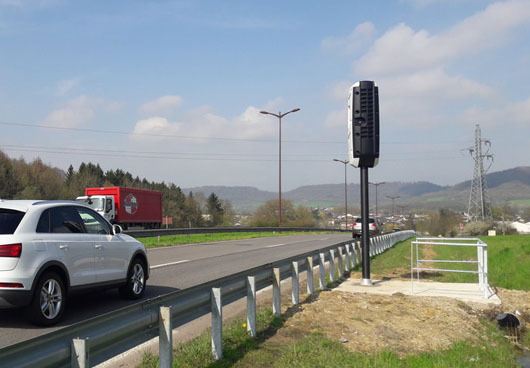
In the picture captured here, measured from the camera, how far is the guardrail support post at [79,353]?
3777 mm

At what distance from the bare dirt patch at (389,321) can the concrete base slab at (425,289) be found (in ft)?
1.49

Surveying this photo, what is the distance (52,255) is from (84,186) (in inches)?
3001

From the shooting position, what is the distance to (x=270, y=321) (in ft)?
25.3

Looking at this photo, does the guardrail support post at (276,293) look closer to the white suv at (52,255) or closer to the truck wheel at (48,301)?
the white suv at (52,255)

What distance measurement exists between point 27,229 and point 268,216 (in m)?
68.8

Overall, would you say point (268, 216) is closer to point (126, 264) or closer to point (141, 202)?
point (141, 202)

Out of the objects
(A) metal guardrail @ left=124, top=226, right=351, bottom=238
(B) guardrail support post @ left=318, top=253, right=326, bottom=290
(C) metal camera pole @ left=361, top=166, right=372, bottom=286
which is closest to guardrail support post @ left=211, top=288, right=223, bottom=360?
(B) guardrail support post @ left=318, top=253, right=326, bottom=290

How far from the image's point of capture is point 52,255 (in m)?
7.08

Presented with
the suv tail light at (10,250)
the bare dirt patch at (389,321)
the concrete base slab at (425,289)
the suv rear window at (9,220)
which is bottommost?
the concrete base slab at (425,289)

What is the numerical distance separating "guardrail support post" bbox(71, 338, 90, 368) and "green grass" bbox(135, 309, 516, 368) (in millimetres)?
1840

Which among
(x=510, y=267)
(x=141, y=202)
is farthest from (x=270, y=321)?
(x=141, y=202)

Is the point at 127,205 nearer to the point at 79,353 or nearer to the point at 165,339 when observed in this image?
the point at 165,339

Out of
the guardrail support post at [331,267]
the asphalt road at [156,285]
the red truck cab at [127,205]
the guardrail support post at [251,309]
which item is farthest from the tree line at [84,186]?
the guardrail support post at [251,309]

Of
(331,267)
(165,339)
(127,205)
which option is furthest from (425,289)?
(127,205)
